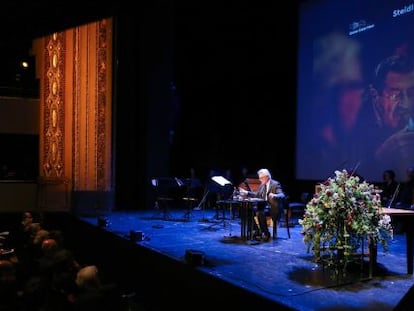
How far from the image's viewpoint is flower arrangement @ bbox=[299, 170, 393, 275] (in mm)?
4586

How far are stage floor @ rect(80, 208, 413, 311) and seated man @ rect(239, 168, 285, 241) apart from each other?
0.23 metres

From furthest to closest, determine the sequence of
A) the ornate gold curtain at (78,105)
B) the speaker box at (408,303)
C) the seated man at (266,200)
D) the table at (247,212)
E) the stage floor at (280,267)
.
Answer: the ornate gold curtain at (78,105), the seated man at (266,200), the table at (247,212), the stage floor at (280,267), the speaker box at (408,303)

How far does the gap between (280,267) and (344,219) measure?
102cm

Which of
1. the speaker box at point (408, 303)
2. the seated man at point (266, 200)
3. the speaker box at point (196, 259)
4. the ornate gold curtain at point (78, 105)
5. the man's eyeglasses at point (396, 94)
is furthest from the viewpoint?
the ornate gold curtain at point (78, 105)

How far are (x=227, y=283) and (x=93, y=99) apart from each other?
7020mm

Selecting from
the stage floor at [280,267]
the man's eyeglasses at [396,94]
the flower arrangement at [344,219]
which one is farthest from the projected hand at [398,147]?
the flower arrangement at [344,219]

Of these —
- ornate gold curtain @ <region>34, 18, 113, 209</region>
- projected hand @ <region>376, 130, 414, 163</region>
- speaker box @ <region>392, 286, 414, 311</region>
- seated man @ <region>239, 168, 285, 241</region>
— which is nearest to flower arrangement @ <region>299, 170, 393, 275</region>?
seated man @ <region>239, 168, 285, 241</region>

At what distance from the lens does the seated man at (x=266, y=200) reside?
22.7 ft

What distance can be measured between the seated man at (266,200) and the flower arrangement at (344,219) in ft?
6.90

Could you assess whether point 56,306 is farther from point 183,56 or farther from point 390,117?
point 183,56

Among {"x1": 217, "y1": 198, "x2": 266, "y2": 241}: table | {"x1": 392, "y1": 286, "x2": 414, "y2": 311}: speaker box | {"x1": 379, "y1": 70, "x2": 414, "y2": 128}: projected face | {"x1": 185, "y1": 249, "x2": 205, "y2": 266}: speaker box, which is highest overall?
{"x1": 379, "y1": 70, "x2": 414, "y2": 128}: projected face

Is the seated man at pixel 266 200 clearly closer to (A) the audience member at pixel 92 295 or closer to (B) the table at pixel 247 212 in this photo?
(B) the table at pixel 247 212

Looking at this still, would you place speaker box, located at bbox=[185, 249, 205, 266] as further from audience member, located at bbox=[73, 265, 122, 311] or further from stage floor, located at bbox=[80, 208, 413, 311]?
audience member, located at bbox=[73, 265, 122, 311]

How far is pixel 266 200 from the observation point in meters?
7.04
